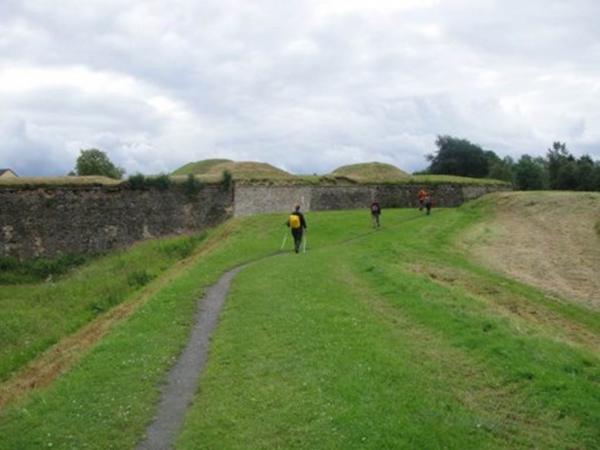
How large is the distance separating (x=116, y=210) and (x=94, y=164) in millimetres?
21173

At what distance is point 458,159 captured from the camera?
5647 centimetres

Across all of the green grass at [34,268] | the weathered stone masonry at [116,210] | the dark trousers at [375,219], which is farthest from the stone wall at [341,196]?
the green grass at [34,268]

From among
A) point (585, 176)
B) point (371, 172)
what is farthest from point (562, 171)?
point (371, 172)

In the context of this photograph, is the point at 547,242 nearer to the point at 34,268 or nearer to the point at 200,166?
the point at 34,268

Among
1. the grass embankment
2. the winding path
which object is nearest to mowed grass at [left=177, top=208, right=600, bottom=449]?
the winding path

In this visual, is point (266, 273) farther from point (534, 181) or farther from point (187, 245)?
point (534, 181)

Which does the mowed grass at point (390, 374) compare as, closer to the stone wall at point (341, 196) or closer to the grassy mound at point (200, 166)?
the stone wall at point (341, 196)

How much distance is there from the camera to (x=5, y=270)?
34.6m

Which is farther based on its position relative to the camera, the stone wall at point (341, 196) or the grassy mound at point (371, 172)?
the grassy mound at point (371, 172)

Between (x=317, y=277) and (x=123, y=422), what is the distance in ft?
34.3

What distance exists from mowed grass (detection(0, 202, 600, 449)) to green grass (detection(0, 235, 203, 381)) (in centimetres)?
370

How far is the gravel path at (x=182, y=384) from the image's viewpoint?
862cm

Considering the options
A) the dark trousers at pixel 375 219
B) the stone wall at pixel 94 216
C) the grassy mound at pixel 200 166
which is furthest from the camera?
the grassy mound at pixel 200 166

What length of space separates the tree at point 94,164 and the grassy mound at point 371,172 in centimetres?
2144
